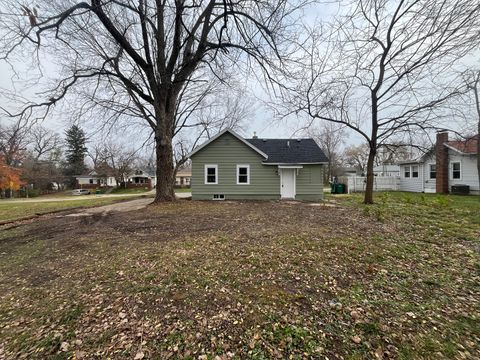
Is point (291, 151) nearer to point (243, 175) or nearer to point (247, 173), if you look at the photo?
point (247, 173)

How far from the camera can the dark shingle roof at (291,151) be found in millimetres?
15320

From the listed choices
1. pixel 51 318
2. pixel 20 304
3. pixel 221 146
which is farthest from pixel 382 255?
pixel 221 146

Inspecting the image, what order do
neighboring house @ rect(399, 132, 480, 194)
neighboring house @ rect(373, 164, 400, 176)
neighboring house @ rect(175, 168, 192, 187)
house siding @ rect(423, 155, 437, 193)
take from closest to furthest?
neighboring house @ rect(399, 132, 480, 194) < house siding @ rect(423, 155, 437, 193) < neighboring house @ rect(373, 164, 400, 176) < neighboring house @ rect(175, 168, 192, 187)

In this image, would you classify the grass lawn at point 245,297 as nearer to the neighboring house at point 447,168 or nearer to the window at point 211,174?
the window at point 211,174

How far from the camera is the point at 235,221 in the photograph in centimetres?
785

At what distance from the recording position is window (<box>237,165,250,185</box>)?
15188 mm

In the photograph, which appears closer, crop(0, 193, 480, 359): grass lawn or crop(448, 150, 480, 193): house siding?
crop(0, 193, 480, 359): grass lawn

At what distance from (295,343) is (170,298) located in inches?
67.9

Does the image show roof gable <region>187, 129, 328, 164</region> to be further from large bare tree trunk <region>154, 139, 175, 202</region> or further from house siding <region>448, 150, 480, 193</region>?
house siding <region>448, 150, 480, 193</region>

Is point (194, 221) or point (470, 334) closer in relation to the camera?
point (470, 334)

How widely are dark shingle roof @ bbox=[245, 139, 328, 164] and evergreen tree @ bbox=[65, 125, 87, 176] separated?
151 feet

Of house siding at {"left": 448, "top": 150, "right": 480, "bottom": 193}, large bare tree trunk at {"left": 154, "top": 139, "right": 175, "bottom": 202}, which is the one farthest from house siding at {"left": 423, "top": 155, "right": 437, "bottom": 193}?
large bare tree trunk at {"left": 154, "top": 139, "right": 175, "bottom": 202}

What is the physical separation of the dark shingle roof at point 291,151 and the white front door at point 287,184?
0.76 metres

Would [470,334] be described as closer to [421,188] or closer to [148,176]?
[421,188]
